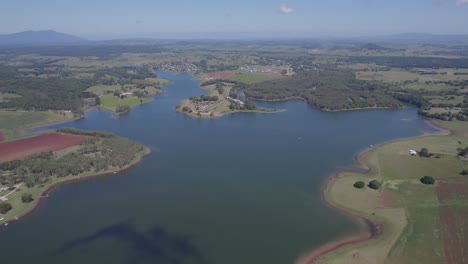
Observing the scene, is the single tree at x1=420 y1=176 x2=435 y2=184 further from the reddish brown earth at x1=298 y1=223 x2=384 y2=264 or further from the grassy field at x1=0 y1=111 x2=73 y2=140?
the grassy field at x1=0 y1=111 x2=73 y2=140

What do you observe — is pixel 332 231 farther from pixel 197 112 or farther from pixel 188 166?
pixel 197 112

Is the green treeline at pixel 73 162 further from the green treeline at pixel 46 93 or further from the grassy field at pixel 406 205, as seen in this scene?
the green treeline at pixel 46 93

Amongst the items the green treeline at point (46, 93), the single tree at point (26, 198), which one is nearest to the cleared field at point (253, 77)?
the green treeline at point (46, 93)

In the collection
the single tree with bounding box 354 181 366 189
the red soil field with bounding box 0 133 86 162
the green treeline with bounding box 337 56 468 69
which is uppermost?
the green treeline with bounding box 337 56 468 69

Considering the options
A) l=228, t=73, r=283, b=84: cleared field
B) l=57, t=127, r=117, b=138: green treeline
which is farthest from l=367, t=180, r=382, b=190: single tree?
l=228, t=73, r=283, b=84: cleared field

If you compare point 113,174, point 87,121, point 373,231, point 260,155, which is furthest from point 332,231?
point 87,121

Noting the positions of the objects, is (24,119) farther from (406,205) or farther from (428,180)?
(428,180)
